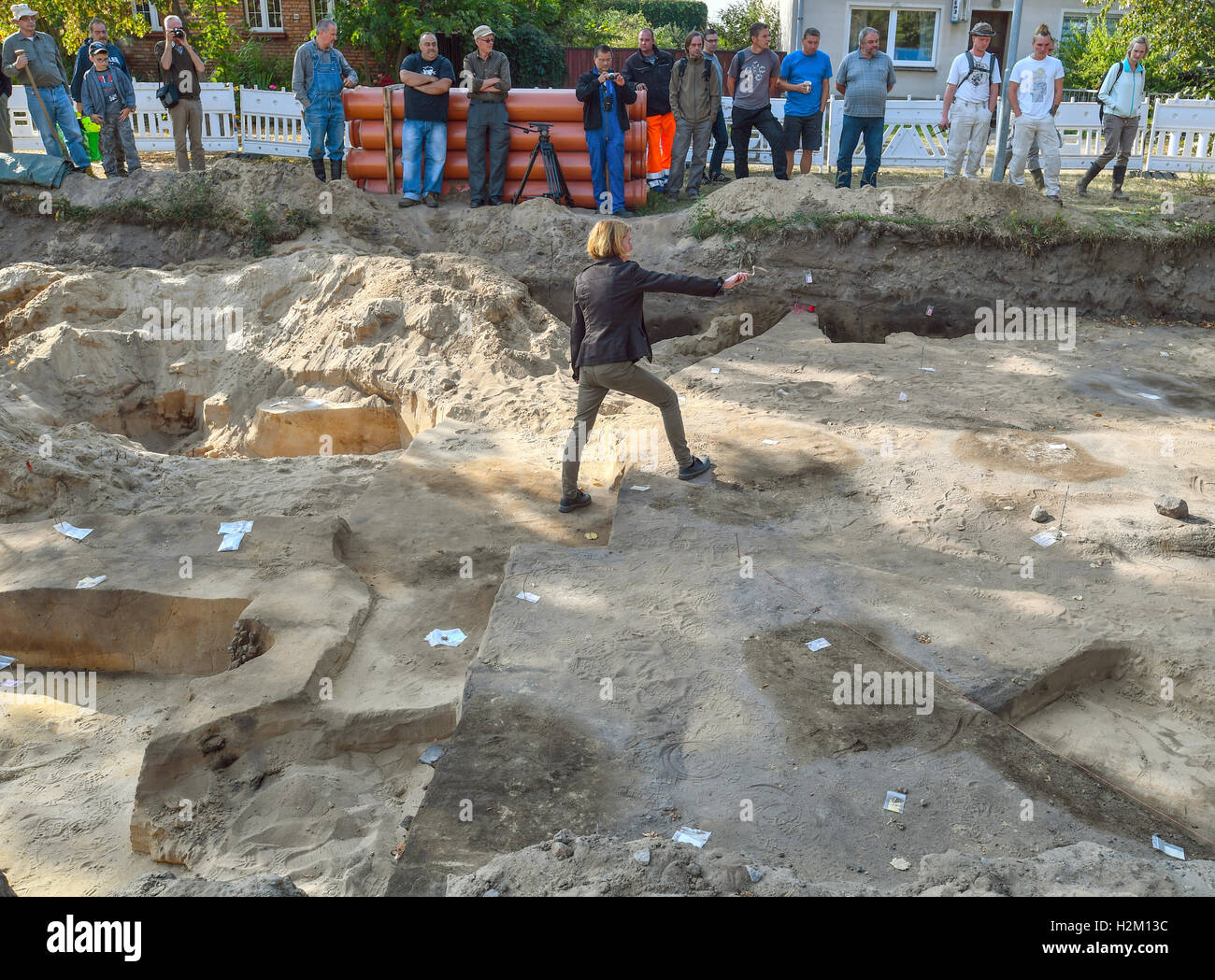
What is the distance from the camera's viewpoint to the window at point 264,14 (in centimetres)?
2109

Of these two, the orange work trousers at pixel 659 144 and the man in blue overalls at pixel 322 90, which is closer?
the man in blue overalls at pixel 322 90

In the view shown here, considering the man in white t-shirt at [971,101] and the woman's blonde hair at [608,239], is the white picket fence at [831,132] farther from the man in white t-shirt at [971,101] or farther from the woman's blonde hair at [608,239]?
the woman's blonde hair at [608,239]

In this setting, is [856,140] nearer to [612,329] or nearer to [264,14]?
[612,329]

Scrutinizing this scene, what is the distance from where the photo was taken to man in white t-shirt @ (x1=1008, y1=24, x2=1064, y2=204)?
40.4ft

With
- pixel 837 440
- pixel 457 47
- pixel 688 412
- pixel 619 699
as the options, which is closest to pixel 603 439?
pixel 688 412

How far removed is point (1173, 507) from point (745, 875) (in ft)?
15.1

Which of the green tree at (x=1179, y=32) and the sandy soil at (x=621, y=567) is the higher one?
the green tree at (x=1179, y=32)

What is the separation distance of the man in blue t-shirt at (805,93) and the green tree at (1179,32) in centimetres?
653

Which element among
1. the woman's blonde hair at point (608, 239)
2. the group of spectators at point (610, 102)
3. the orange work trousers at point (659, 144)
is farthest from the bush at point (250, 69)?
the woman's blonde hair at point (608, 239)

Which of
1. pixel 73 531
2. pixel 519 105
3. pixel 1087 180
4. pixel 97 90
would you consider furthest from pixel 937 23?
pixel 73 531

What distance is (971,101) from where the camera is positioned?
12914mm

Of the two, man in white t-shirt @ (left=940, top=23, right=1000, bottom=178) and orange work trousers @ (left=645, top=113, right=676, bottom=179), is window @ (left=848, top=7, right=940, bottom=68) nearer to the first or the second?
orange work trousers @ (left=645, top=113, right=676, bottom=179)

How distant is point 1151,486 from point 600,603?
4.11m

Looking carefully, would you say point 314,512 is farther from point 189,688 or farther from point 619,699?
point 619,699
